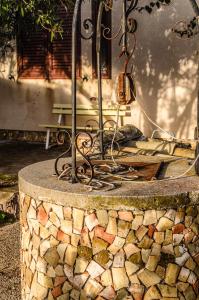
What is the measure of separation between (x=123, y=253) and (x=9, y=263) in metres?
2.14

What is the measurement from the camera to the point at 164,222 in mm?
3559

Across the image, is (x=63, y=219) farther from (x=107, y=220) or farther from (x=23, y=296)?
(x=23, y=296)

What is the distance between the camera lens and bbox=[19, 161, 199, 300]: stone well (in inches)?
139

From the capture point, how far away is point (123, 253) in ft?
11.6

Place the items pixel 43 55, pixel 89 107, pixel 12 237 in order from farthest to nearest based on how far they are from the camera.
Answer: pixel 43 55
pixel 89 107
pixel 12 237

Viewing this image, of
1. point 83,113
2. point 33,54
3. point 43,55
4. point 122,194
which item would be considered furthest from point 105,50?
point 122,194

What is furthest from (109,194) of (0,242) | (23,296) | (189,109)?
(189,109)

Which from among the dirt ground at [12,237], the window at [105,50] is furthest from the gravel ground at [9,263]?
the window at [105,50]

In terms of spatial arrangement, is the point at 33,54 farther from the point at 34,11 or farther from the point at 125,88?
the point at 125,88

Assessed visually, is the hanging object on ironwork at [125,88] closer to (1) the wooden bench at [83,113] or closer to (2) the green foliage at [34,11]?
(2) the green foliage at [34,11]

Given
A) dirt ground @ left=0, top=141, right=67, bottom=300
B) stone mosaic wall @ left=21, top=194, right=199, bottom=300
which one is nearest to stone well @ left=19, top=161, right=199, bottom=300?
stone mosaic wall @ left=21, top=194, right=199, bottom=300

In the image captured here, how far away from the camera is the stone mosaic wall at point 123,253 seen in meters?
3.54

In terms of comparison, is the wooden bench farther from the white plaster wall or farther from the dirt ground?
the dirt ground

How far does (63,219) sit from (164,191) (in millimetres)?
800
